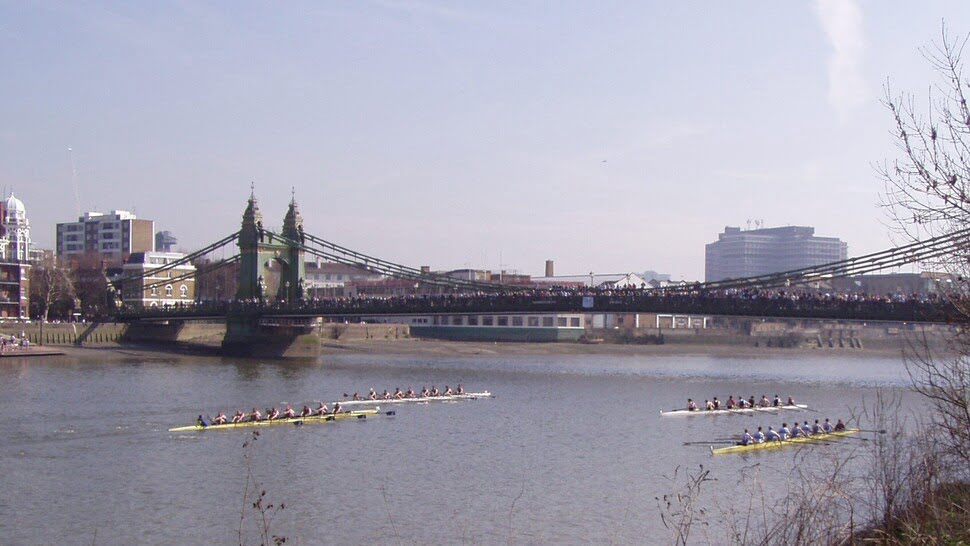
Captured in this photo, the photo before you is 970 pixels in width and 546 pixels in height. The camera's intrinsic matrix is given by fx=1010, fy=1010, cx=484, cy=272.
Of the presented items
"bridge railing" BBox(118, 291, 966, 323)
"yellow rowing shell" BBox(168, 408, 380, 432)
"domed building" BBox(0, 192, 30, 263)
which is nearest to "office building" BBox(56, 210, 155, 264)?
"domed building" BBox(0, 192, 30, 263)

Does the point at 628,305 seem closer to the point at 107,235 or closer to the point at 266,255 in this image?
the point at 266,255

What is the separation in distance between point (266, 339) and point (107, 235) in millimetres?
84674

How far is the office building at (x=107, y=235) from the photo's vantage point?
154 m

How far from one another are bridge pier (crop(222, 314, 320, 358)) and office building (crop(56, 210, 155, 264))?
6621 centimetres

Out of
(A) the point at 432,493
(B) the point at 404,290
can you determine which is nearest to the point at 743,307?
(A) the point at 432,493

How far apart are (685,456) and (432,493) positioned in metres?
11.1

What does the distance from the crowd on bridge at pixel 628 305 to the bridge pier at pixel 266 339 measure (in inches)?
61.5

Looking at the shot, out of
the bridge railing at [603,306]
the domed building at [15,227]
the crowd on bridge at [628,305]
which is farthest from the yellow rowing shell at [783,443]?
the domed building at [15,227]

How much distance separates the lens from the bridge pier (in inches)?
3403

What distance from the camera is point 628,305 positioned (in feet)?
230

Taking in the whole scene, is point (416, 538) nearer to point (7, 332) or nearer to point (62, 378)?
point (62, 378)

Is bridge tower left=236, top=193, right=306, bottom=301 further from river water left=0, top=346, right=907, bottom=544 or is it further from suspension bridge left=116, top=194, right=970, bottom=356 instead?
river water left=0, top=346, right=907, bottom=544

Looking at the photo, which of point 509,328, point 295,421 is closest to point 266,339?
point 509,328

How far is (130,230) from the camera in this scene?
508 ft
